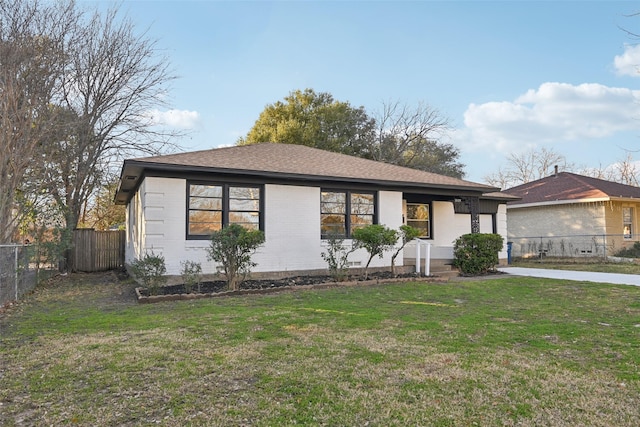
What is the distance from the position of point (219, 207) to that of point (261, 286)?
2.38 meters

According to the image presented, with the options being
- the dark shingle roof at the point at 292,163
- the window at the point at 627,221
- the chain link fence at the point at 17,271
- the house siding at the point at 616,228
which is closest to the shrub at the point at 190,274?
the dark shingle roof at the point at 292,163

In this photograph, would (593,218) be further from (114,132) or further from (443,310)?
(114,132)

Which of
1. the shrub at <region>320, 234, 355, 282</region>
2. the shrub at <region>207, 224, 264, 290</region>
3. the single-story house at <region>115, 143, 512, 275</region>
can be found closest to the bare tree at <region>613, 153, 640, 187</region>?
the single-story house at <region>115, 143, 512, 275</region>

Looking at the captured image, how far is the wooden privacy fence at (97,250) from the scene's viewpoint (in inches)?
621

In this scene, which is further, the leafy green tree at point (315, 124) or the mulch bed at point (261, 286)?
the leafy green tree at point (315, 124)

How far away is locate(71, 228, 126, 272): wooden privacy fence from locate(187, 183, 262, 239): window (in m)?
7.89

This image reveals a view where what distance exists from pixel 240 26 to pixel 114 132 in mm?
6967

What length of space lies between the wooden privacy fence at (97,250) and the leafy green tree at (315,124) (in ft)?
42.3

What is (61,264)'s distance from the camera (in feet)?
49.0

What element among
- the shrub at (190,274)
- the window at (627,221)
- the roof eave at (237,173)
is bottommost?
the shrub at (190,274)

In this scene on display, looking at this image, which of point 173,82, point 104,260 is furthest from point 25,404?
point 173,82

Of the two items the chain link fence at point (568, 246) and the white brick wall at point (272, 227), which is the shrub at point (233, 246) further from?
the chain link fence at point (568, 246)

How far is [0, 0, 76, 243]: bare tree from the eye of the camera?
31.4 ft

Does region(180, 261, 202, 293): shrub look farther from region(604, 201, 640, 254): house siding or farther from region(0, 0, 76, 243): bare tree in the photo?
region(604, 201, 640, 254): house siding
